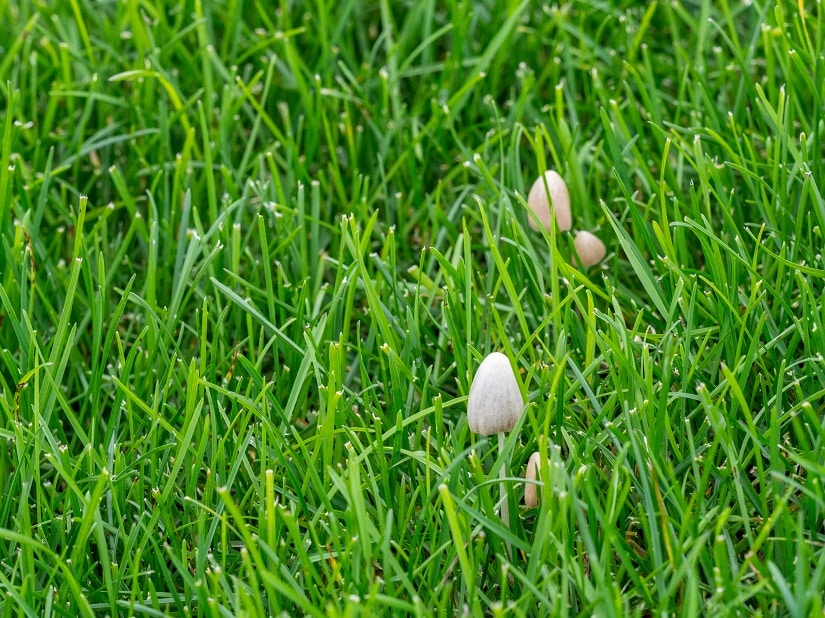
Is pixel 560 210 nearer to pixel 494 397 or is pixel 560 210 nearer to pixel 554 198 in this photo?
pixel 554 198

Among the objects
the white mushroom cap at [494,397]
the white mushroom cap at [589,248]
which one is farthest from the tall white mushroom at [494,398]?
the white mushroom cap at [589,248]

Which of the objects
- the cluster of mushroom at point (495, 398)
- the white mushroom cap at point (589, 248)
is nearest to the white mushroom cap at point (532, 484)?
the cluster of mushroom at point (495, 398)

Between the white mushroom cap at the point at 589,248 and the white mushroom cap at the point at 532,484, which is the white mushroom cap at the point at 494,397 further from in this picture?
the white mushroom cap at the point at 589,248

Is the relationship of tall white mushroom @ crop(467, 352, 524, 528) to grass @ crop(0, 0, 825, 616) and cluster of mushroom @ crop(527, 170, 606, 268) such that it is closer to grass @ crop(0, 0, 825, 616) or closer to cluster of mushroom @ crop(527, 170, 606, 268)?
grass @ crop(0, 0, 825, 616)

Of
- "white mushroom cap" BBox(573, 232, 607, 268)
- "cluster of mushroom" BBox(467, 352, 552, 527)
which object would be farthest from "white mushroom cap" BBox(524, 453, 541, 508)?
"white mushroom cap" BBox(573, 232, 607, 268)

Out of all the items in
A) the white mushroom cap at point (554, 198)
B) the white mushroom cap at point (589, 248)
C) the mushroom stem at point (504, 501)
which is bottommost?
the mushroom stem at point (504, 501)

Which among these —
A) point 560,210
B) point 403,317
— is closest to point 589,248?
point 560,210

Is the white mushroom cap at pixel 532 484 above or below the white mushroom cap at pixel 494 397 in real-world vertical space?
below

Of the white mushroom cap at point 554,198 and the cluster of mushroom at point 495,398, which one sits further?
the white mushroom cap at point 554,198

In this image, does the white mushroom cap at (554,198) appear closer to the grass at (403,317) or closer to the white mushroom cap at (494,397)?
the grass at (403,317)
